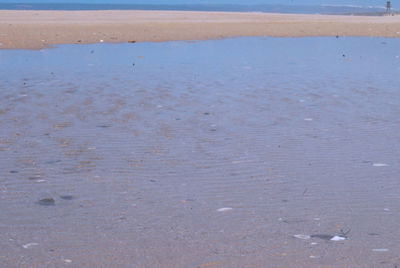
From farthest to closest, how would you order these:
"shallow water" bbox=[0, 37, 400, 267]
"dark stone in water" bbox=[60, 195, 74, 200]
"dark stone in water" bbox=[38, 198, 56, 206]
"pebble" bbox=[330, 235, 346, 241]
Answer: "dark stone in water" bbox=[60, 195, 74, 200] < "dark stone in water" bbox=[38, 198, 56, 206] < "pebble" bbox=[330, 235, 346, 241] < "shallow water" bbox=[0, 37, 400, 267]

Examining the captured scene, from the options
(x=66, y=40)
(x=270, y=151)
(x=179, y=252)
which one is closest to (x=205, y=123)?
(x=270, y=151)

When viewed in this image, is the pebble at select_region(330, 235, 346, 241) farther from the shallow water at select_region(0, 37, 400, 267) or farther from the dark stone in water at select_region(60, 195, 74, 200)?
the dark stone in water at select_region(60, 195, 74, 200)

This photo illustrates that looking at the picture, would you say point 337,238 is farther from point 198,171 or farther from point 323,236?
point 198,171

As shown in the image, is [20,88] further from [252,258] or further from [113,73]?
[252,258]

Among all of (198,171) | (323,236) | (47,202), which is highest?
(323,236)

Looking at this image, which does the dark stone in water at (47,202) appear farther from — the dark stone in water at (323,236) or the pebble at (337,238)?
the pebble at (337,238)

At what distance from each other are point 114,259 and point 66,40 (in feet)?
57.0

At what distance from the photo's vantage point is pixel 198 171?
562 cm

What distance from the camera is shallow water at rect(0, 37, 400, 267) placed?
3.98 m

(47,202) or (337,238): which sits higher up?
(337,238)

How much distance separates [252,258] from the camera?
3.81 m

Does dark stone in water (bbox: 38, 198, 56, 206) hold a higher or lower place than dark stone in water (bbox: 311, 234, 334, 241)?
lower

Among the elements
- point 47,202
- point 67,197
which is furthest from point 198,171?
point 47,202

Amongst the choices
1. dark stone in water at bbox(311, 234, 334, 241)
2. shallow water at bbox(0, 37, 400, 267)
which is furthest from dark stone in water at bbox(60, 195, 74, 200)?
dark stone in water at bbox(311, 234, 334, 241)
